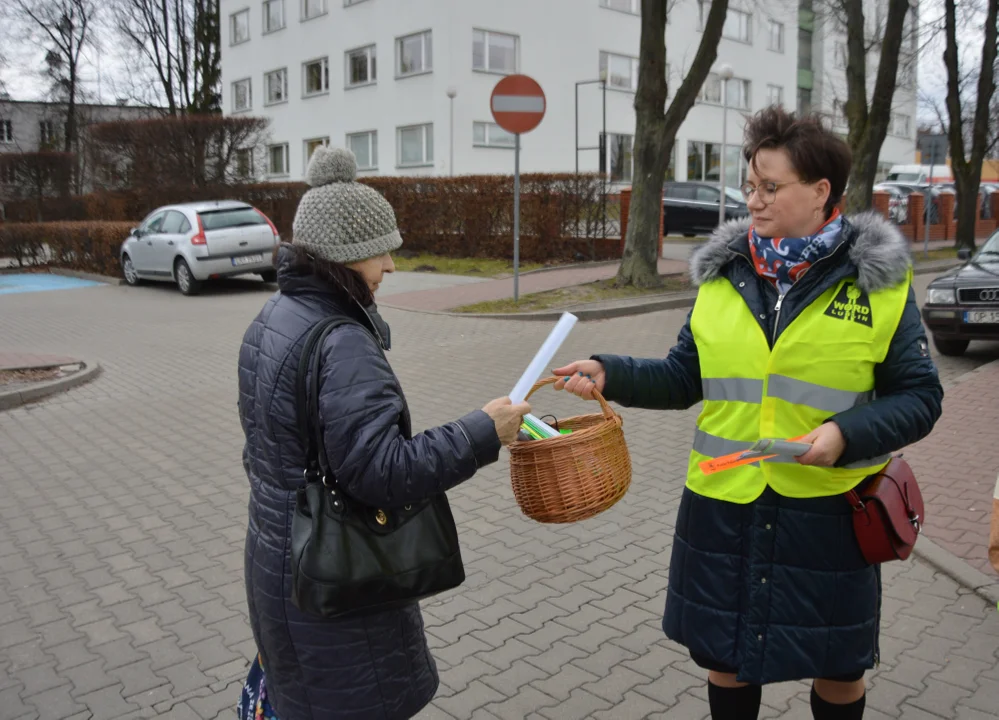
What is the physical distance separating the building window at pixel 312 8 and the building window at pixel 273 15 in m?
1.57

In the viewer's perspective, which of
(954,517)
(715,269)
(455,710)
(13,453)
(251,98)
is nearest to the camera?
(715,269)

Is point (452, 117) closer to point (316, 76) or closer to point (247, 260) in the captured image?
point (316, 76)

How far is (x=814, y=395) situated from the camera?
8.03ft

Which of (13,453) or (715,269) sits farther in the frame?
(13,453)

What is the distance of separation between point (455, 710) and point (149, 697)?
1170mm

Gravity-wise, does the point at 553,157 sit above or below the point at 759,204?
above

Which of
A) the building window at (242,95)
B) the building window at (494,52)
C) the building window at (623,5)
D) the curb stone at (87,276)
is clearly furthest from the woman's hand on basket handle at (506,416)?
the building window at (242,95)

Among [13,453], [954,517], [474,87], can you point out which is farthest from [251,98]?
[954,517]

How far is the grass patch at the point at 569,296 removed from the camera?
14109 millimetres

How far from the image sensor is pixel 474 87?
32.6 meters

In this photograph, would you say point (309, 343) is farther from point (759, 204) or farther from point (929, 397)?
point (929, 397)

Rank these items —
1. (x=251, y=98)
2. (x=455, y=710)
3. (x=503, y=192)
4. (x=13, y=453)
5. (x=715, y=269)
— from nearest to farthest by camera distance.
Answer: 1. (x=715, y=269)
2. (x=455, y=710)
3. (x=13, y=453)
4. (x=503, y=192)
5. (x=251, y=98)

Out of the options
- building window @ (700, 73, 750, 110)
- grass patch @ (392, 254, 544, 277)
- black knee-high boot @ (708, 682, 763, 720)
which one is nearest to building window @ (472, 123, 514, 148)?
building window @ (700, 73, 750, 110)

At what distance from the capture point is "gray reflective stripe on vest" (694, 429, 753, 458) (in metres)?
2.53
